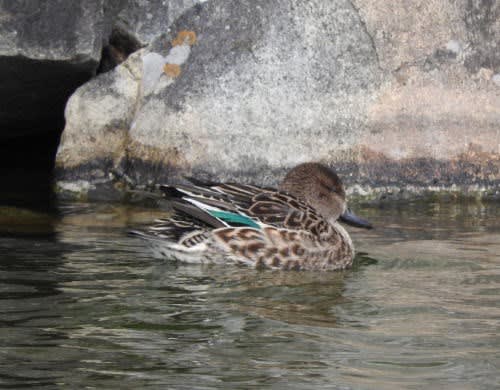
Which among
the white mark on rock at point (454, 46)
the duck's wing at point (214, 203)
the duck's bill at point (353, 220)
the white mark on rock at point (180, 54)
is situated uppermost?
the white mark on rock at point (454, 46)

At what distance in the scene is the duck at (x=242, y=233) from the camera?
7801mm

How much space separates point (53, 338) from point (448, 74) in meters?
5.48

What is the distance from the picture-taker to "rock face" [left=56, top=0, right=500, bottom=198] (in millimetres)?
9938

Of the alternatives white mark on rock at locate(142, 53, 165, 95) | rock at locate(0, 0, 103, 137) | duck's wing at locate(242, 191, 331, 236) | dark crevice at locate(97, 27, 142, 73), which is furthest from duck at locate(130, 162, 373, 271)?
dark crevice at locate(97, 27, 142, 73)

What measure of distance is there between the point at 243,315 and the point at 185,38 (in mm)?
4313

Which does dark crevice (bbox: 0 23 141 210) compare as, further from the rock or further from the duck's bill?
the duck's bill

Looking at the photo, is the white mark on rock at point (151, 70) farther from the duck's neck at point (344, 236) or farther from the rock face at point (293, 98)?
the duck's neck at point (344, 236)

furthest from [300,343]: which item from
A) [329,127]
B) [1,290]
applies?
[329,127]

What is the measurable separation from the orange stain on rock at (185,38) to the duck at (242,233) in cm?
241

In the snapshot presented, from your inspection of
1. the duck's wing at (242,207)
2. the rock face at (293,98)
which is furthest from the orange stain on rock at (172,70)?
the duck's wing at (242,207)

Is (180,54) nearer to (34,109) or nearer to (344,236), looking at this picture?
(34,109)

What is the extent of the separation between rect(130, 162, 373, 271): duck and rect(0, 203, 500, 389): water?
4.9 inches

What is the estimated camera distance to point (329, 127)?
394 inches

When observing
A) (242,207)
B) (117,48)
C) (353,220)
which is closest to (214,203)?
(242,207)
